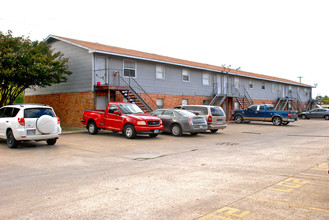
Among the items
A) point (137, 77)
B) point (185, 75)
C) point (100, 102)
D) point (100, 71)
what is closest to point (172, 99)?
point (185, 75)

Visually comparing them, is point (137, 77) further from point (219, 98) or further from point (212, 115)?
point (219, 98)

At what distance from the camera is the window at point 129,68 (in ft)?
79.2

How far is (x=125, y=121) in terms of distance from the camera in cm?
1590

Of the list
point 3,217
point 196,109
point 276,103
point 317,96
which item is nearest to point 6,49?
point 196,109

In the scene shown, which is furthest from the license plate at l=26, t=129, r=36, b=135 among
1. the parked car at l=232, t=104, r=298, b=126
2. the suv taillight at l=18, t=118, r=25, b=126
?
the parked car at l=232, t=104, r=298, b=126

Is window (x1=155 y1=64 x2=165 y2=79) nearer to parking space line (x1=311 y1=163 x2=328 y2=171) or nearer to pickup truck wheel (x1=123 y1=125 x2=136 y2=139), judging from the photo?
pickup truck wheel (x1=123 y1=125 x2=136 y2=139)

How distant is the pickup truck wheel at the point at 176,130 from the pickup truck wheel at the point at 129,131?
2.79 m

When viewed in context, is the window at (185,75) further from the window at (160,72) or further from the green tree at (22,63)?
the green tree at (22,63)

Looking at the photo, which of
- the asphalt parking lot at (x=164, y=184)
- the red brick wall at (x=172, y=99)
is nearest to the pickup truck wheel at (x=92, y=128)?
the asphalt parking lot at (x=164, y=184)

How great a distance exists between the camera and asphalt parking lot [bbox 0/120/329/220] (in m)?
4.91

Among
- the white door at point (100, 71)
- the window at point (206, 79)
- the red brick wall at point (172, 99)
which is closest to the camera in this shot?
the white door at point (100, 71)

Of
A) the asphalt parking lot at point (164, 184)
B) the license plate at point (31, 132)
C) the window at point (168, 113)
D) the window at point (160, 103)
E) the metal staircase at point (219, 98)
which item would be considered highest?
the metal staircase at point (219, 98)

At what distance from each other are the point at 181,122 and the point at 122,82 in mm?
8306

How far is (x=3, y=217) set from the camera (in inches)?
184
